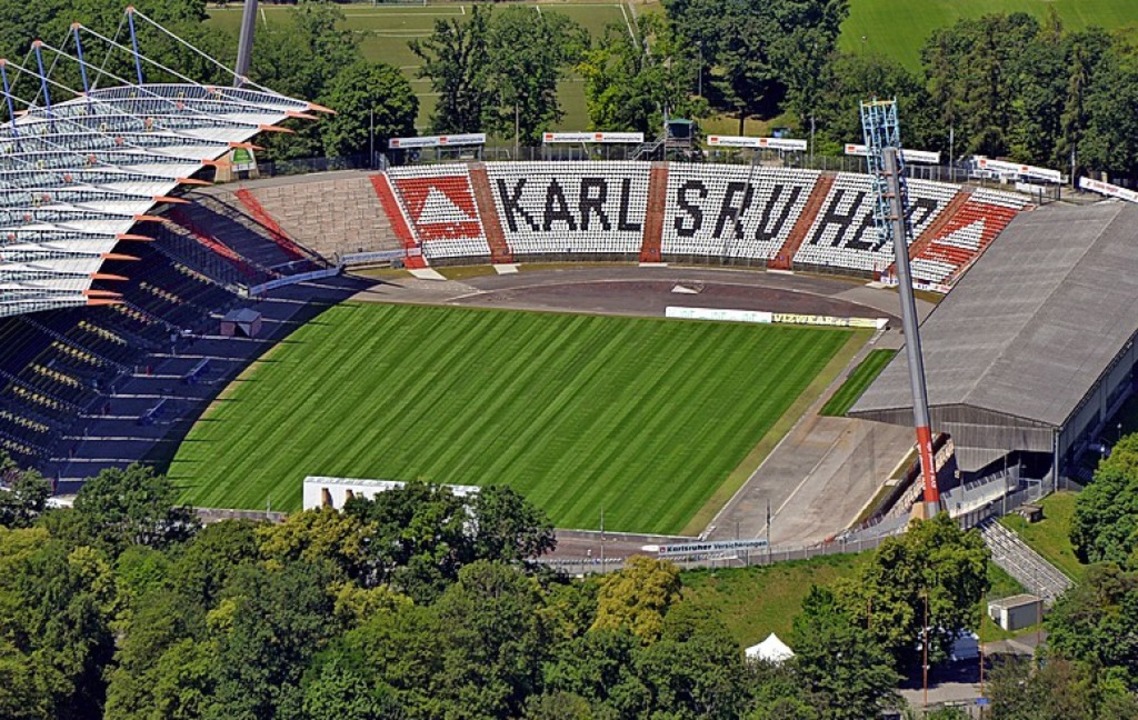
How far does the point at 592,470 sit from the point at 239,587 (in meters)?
33.4

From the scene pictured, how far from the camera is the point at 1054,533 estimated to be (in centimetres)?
14750

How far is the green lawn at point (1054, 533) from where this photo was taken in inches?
5719

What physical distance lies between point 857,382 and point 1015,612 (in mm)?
36863

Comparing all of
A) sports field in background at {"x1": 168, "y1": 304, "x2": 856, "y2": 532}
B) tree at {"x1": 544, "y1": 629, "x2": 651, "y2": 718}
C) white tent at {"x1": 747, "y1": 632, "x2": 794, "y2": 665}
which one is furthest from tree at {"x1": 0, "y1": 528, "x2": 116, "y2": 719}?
white tent at {"x1": 747, "y1": 632, "x2": 794, "y2": 665}

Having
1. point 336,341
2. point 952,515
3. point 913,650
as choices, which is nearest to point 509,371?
point 336,341

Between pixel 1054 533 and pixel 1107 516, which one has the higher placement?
pixel 1107 516

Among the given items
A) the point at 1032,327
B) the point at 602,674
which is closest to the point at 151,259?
the point at 1032,327

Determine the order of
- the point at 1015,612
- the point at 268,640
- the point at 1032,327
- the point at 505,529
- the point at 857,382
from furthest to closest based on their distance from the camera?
1. the point at 857,382
2. the point at 1032,327
3. the point at 505,529
4. the point at 1015,612
5. the point at 268,640

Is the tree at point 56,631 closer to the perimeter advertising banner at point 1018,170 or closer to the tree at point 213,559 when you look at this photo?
the tree at point 213,559

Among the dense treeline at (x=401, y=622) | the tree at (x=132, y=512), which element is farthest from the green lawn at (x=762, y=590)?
the tree at (x=132, y=512)

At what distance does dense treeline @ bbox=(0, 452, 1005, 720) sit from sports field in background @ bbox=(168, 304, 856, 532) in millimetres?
15978

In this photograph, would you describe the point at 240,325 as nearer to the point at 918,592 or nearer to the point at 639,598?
the point at 639,598

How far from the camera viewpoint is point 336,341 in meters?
183

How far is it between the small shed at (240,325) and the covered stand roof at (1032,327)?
144 feet
